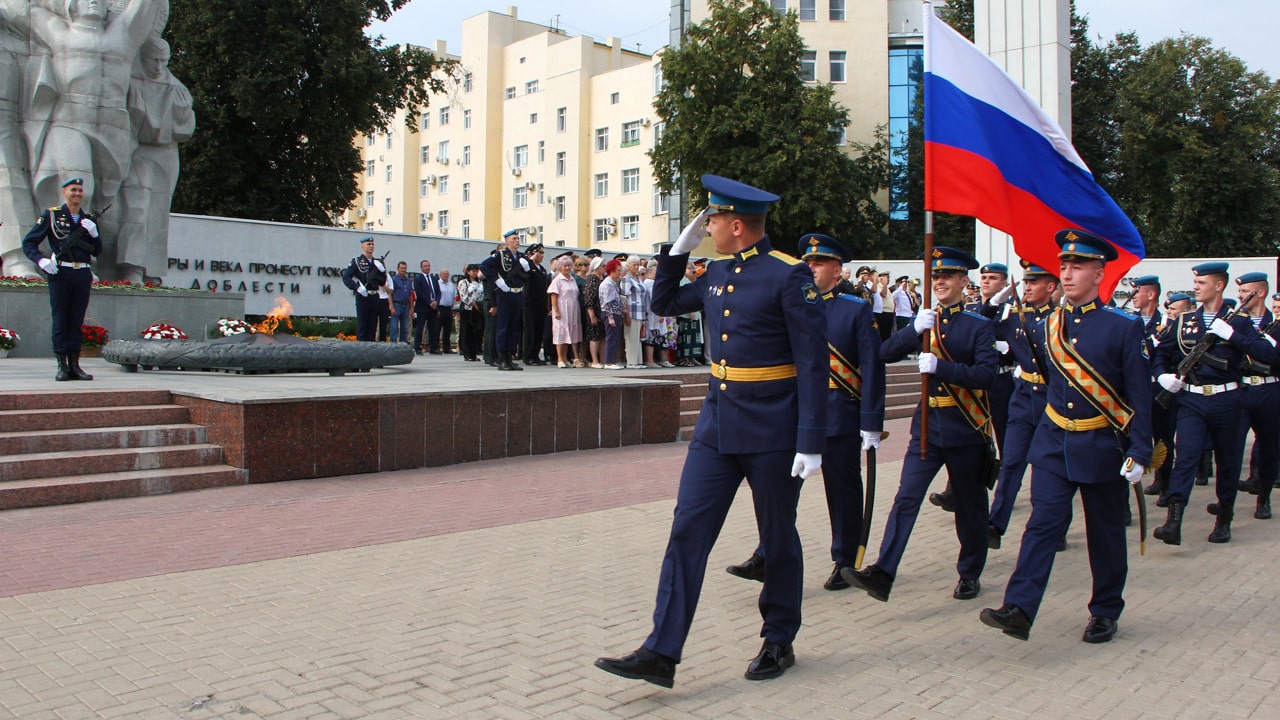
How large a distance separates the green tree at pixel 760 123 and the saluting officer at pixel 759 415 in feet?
122

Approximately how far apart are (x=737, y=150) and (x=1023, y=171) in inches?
1456

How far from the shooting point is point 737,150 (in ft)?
141

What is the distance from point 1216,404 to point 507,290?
8.89 metres

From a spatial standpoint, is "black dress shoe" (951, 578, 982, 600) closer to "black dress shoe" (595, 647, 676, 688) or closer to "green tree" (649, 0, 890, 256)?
"black dress shoe" (595, 647, 676, 688)

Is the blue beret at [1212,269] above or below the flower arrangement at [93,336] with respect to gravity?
above

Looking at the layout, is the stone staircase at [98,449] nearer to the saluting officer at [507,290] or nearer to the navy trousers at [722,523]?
the navy trousers at [722,523]

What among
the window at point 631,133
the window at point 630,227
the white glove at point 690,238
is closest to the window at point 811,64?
the window at point 631,133

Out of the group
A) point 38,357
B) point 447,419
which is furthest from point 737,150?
point 447,419

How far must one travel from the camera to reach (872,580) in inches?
210

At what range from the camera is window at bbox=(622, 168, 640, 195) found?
5094 cm

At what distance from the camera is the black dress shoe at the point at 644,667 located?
3988mm

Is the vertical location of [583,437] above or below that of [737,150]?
below

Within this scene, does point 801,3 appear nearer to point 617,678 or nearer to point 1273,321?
point 1273,321

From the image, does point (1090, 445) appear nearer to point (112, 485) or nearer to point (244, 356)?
point (112, 485)
